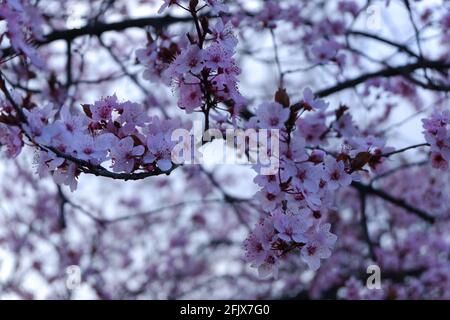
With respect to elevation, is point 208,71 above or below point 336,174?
above

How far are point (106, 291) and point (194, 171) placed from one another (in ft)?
6.84

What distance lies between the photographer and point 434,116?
7.80 feet

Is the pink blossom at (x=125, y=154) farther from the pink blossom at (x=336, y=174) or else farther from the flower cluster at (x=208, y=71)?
the pink blossom at (x=336, y=174)

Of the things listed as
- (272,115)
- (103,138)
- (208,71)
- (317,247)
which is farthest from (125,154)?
(317,247)

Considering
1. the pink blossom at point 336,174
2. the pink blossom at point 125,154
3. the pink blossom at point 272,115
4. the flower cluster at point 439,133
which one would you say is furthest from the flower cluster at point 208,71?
the flower cluster at point 439,133

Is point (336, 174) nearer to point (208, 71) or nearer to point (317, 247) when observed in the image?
point (317, 247)

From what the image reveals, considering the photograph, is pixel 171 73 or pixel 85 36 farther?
pixel 85 36

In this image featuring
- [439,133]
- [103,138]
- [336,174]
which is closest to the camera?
[103,138]

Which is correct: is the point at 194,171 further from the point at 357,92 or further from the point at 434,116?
the point at 434,116

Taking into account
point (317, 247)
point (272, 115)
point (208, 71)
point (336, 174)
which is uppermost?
point (208, 71)

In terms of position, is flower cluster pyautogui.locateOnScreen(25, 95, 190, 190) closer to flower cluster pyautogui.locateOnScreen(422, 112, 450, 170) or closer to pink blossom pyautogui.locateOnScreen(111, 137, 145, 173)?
pink blossom pyautogui.locateOnScreen(111, 137, 145, 173)

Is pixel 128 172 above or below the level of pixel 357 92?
below
